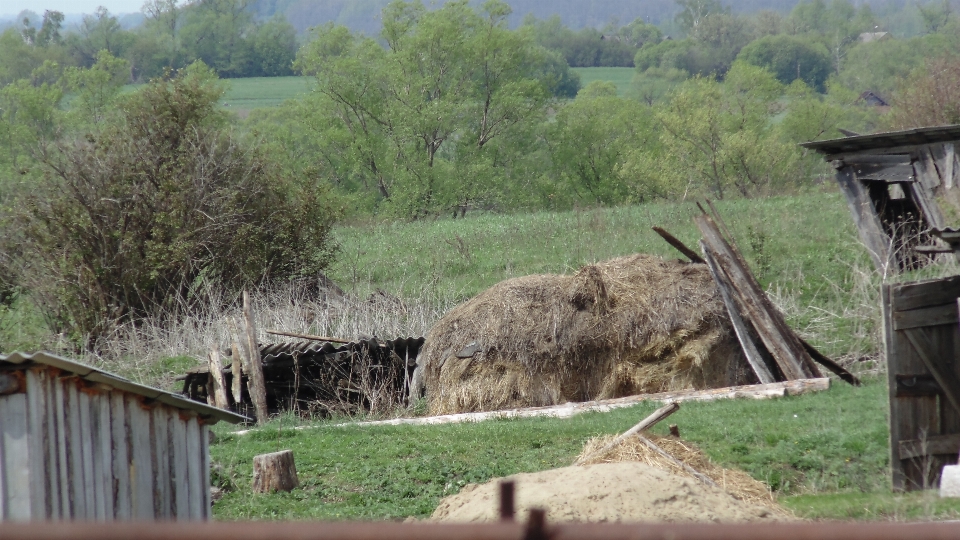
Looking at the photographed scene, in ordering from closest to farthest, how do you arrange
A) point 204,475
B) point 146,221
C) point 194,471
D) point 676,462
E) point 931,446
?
point 194,471 → point 204,475 → point 676,462 → point 931,446 → point 146,221

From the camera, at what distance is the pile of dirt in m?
6.75

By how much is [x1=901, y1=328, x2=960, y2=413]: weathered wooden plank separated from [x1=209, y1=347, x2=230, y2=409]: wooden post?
1010 cm

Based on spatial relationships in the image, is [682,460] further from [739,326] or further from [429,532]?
[429,532]

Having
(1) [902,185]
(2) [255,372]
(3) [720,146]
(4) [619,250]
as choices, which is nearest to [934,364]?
(2) [255,372]

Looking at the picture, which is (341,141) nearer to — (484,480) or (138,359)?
(138,359)

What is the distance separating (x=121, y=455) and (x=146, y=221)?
16.5 metres

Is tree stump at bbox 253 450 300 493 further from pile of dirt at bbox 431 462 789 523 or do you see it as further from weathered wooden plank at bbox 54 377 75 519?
weathered wooden plank at bbox 54 377 75 519

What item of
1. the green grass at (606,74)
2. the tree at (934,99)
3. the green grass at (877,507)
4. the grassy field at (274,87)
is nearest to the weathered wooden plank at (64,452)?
the green grass at (877,507)

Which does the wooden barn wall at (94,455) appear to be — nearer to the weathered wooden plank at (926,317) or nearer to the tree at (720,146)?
the weathered wooden plank at (926,317)

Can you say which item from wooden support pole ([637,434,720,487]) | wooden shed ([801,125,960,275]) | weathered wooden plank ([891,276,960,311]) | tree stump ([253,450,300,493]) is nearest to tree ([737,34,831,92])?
wooden shed ([801,125,960,275])

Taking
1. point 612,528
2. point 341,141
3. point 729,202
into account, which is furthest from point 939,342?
point 341,141

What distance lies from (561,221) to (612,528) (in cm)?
3057

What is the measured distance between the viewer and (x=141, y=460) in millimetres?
6223

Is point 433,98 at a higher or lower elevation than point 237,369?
higher
